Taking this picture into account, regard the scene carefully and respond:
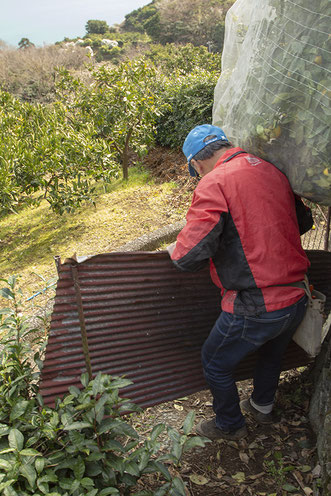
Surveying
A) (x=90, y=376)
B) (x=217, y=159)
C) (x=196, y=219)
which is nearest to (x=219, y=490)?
(x=90, y=376)

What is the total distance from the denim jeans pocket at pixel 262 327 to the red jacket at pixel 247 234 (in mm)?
61

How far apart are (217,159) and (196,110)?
7.03 meters

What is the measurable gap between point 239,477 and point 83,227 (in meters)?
4.95

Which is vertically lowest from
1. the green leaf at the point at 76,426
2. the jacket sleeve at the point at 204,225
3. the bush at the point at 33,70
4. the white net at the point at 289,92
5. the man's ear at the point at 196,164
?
the bush at the point at 33,70

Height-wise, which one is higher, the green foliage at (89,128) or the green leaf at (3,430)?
the green leaf at (3,430)

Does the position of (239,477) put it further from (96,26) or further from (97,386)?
(96,26)

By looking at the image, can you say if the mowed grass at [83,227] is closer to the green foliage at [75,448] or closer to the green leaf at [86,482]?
the green foliage at [75,448]

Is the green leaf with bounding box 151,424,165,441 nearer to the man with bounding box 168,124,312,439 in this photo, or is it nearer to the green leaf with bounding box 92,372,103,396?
the green leaf with bounding box 92,372,103,396

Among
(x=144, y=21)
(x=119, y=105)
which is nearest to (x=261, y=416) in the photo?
(x=119, y=105)

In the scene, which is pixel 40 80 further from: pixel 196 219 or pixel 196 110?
pixel 196 219

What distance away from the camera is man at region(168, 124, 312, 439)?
2146mm

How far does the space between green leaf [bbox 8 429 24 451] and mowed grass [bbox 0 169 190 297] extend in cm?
347

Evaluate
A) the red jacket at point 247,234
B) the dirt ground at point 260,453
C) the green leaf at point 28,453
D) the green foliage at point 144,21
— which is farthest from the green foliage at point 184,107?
the green foliage at point 144,21

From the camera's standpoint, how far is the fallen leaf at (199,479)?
7.97 ft
